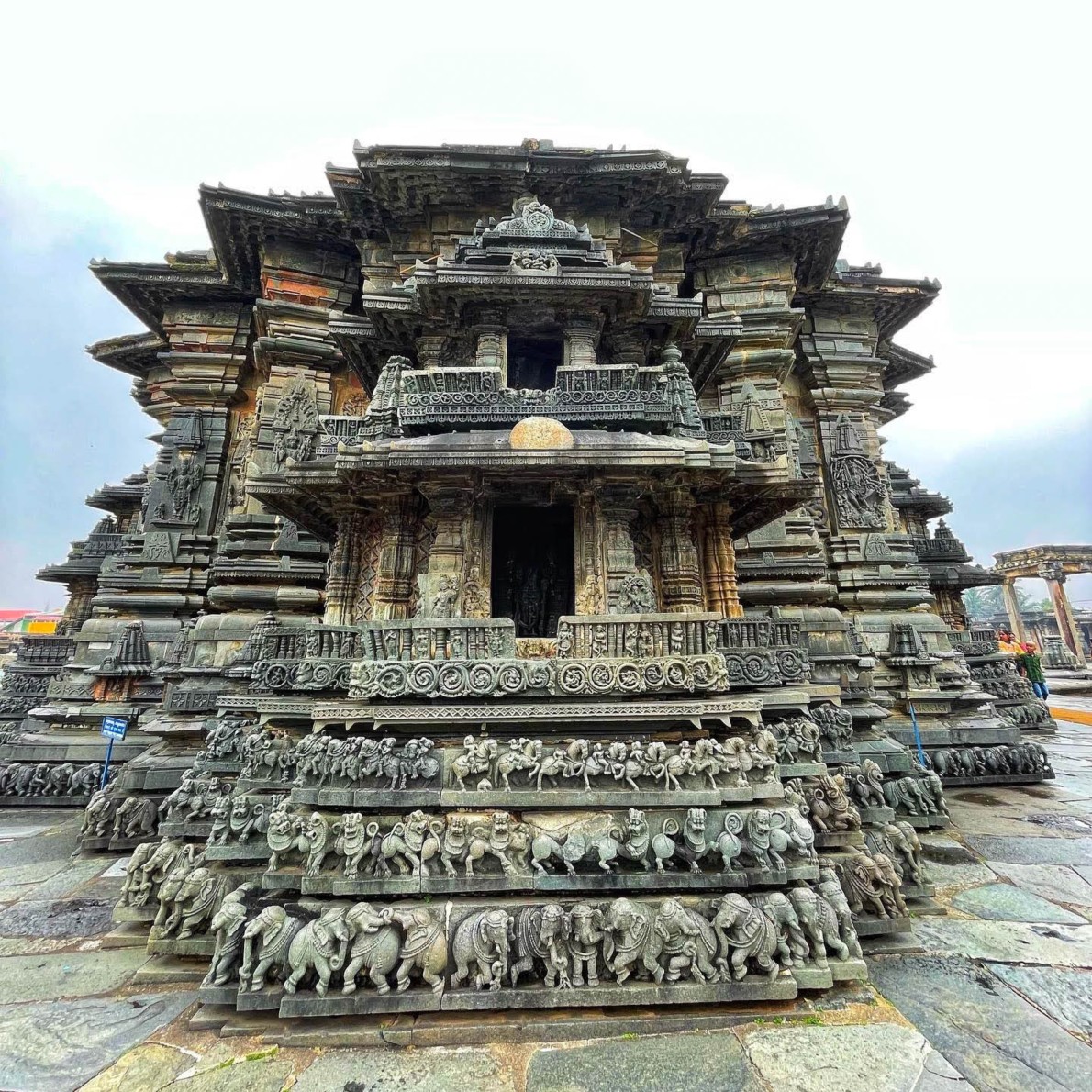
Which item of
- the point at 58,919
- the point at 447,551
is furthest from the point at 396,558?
the point at 58,919

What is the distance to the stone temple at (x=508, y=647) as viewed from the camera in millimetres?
4883

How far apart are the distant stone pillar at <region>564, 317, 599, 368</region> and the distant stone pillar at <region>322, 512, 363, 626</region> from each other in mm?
3865

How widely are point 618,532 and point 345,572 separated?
12.6 ft

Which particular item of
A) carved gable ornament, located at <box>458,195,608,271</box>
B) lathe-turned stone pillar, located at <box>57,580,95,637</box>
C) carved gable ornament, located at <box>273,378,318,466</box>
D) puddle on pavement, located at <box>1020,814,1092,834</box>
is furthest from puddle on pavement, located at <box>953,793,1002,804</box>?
lathe-turned stone pillar, located at <box>57,580,95,637</box>

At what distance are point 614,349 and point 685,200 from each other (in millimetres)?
5485

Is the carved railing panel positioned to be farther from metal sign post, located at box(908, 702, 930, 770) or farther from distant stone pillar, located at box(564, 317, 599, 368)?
metal sign post, located at box(908, 702, 930, 770)

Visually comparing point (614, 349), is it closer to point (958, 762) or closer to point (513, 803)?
point (513, 803)

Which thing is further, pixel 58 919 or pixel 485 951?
pixel 58 919

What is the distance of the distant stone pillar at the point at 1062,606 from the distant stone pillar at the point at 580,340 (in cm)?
4631

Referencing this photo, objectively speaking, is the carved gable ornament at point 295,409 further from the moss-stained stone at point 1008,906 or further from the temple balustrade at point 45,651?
the moss-stained stone at point 1008,906

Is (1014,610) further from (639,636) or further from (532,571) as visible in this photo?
(639,636)

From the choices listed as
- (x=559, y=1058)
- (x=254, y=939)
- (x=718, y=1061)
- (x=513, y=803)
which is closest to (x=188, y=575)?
(x=254, y=939)

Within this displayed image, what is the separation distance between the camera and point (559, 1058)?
13.5 feet

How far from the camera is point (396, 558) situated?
712 cm
